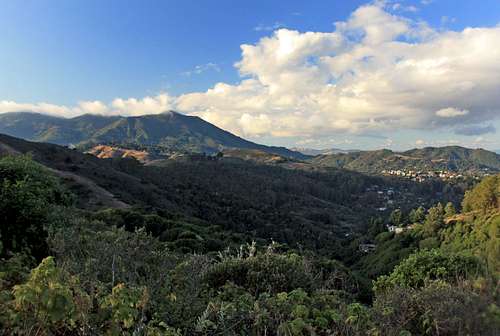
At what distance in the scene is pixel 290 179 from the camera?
134m

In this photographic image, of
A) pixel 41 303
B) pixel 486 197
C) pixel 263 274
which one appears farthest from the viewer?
pixel 486 197

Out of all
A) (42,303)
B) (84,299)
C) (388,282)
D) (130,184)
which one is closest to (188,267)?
(84,299)

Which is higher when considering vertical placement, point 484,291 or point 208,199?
point 484,291

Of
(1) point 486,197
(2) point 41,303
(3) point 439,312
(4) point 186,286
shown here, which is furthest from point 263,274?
(1) point 486,197

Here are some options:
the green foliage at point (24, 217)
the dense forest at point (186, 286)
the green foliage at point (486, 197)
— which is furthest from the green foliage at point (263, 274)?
the green foliage at point (486, 197)

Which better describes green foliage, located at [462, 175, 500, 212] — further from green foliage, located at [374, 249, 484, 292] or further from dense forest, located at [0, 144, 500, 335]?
green foliage, located at [374, 249, 484, 292]

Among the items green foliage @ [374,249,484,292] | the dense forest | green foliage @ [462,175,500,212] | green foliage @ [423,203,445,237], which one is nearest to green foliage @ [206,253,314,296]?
the dense forest

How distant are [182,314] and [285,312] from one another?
1.15 m

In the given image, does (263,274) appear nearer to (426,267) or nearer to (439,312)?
(439,312)

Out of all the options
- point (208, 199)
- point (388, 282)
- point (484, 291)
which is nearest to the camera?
point (484, 291)

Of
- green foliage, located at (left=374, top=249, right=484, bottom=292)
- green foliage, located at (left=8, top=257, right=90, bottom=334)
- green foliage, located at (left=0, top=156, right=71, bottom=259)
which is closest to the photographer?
green foliage, located at (left=8, top=257, right=90, bottom=334)

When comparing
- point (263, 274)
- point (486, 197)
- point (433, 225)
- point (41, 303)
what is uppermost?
point (41, 303)

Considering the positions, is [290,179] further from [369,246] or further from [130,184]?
[130,184]

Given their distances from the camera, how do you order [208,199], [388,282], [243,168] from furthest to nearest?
[243,168] → [208,199] → [388,282]
